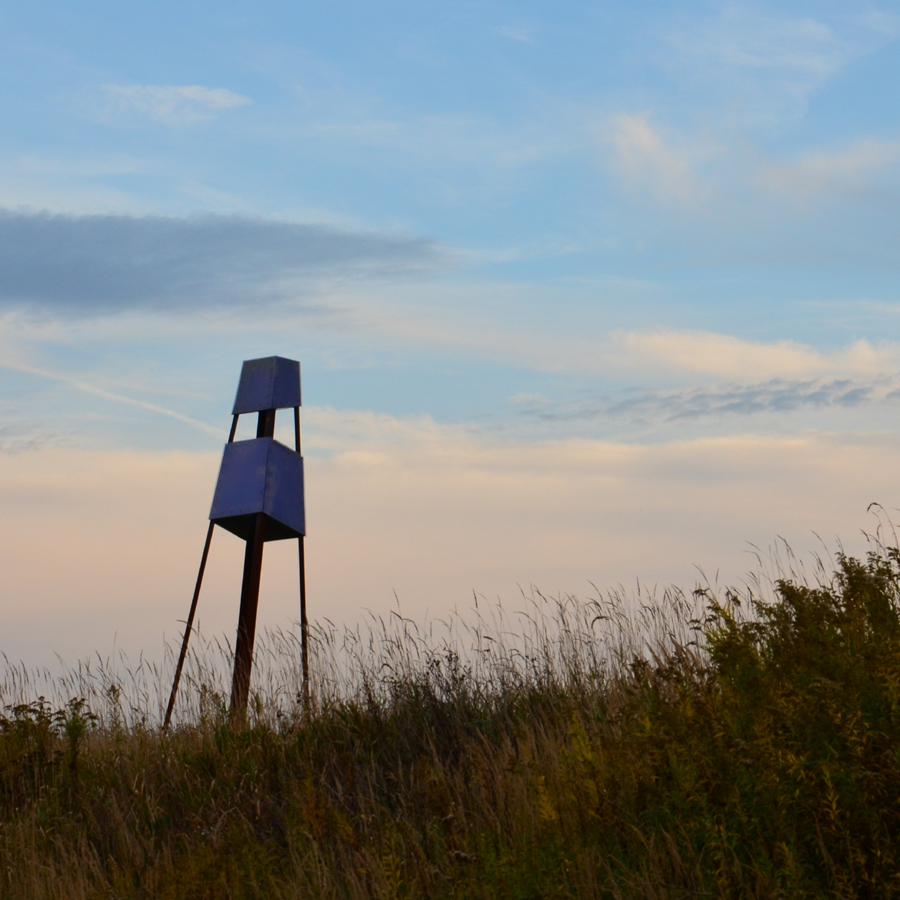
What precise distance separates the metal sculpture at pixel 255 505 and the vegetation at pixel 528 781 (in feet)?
1.64

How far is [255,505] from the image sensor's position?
8.41 meters

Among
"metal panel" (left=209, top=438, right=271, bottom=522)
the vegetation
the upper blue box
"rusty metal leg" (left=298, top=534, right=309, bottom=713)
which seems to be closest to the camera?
the vegetation

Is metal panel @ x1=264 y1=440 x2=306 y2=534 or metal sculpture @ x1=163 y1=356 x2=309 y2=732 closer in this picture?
metal sculpture @ x1=163 y1=356 x2=309 y2=732

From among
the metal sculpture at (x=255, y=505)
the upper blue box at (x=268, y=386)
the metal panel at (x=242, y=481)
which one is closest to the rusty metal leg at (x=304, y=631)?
the metal sculpture at (x=255, y=505)

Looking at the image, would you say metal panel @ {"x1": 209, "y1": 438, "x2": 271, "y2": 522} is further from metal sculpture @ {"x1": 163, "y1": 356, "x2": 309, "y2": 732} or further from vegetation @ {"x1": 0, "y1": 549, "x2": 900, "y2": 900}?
vegetation @ {"x1": 0, "y1": 549, "x2": 900, "y2": 900}

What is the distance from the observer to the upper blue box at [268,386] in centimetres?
898

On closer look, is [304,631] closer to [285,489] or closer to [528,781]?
[285,489]

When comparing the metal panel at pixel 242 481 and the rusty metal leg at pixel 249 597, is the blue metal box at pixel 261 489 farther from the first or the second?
the rusty metal leg at pixel 249 597

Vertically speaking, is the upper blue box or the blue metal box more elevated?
the upper blue box

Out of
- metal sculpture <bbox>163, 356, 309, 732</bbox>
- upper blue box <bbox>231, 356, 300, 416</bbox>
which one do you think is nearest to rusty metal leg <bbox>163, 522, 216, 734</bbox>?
metal sculpture <bbox>163, 356, 309, 732</bbox>

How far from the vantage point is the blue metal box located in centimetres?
846

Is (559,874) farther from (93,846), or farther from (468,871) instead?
(93,846)

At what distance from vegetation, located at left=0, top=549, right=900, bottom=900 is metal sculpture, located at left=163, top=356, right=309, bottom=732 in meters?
0.50

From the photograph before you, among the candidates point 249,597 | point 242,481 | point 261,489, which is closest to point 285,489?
point 261,489
